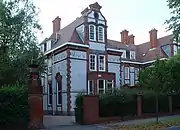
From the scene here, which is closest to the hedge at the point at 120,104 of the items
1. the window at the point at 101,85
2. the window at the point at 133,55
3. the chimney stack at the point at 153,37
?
the window at the point at 101,85

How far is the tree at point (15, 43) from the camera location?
2366cm

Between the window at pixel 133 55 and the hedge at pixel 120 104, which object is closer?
the hedge at pixel 120 104

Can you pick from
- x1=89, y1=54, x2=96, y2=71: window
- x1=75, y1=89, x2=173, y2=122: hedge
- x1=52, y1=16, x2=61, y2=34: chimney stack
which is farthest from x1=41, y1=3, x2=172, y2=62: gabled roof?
x1=75, y1=89, x2=173, y2=122: hedge

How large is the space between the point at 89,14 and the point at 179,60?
40.5ft

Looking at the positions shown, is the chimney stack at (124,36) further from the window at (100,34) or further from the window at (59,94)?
the window at (59,94)

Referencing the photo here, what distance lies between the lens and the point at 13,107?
59.6 ft

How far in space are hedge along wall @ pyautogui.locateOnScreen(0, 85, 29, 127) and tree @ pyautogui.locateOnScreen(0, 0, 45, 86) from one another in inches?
175

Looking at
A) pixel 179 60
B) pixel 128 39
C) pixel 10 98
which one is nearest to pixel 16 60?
pixel 10 98

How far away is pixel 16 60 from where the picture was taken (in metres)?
24.4

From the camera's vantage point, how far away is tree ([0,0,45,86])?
23.7 meters

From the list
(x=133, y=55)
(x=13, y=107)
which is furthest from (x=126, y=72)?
(x=13, y=107)

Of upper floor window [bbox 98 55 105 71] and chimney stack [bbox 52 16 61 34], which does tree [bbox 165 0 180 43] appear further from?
chimney stack [bbox 52 16 61 34]

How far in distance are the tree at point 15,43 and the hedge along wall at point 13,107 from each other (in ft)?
14.6

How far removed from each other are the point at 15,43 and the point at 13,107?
27.2 feet
